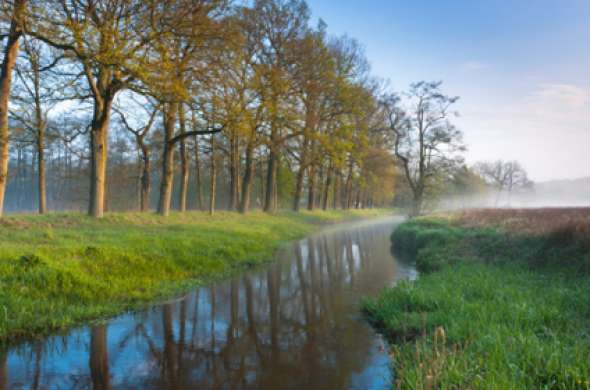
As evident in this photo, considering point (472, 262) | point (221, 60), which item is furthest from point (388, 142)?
point (472, 262)

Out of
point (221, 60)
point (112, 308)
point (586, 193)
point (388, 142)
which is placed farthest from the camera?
point (586, 193)

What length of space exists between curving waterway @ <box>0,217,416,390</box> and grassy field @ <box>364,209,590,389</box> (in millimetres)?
699

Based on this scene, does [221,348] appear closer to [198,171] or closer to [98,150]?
[98,150]

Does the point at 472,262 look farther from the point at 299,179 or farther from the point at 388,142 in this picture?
the point at 388,142

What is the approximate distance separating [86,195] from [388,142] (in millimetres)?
30494

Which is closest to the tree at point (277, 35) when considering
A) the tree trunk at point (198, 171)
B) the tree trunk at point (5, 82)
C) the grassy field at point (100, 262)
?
the tree trunk at point (198, 171)

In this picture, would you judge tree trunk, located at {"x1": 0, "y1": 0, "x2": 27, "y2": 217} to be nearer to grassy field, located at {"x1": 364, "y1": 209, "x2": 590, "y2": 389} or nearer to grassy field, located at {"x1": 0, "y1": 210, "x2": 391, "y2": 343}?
grassy field, located at {"x1": 0, "y1": 210, "x2": 391, "y2": 343}

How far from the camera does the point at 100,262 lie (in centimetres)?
954

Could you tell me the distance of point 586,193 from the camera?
62594 millimetres

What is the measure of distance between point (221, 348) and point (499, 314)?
4586 millimetres

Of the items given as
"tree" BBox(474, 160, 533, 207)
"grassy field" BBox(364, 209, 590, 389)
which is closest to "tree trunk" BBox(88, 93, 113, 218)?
"grassy field" BBox(364, 209, 590, 389)

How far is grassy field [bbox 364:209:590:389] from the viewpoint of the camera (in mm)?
4074

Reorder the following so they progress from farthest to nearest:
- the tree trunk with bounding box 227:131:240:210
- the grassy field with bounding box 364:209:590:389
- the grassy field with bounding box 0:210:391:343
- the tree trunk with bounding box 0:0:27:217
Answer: the tree trunk with bounding box 227:131:240:210 → the tree trunk with bounding box 0:0:27:217 → the grassy field with bounding box 0:210:391:343 → the grassy field with bounding box 364:209:590:389

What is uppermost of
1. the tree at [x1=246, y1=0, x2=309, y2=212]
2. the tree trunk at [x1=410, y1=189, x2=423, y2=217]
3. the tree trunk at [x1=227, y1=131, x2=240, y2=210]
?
the tree at [x1=246, y1=0, x2=309, y2=212]
